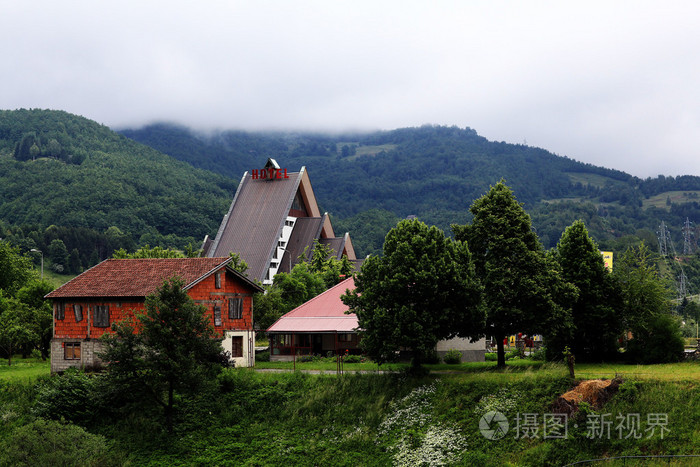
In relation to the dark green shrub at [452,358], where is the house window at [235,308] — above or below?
above

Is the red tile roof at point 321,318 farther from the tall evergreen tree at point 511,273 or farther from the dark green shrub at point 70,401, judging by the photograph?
the dark green shrub at point 70,401

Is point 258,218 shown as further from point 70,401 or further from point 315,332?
point 70,401

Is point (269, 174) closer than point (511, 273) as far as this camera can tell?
No

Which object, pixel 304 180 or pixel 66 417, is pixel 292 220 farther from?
pixel 66 417

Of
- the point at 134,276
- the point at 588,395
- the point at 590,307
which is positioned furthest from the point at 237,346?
the point at 588,395

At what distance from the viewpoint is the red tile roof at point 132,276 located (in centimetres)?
5009

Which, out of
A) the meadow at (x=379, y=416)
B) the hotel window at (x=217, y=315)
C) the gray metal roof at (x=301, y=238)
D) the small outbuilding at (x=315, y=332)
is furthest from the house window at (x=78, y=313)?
the gray metal roof at (x=301, y=238)

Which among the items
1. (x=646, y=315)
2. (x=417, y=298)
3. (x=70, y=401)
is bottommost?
(x=70, y=401)

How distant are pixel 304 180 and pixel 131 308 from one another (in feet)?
218

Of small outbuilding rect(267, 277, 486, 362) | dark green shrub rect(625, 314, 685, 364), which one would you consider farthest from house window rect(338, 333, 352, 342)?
dark green shrub rect(625, 314, 685, 364)

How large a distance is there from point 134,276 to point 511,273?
23980 mm

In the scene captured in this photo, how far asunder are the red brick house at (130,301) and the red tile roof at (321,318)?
3953 mm

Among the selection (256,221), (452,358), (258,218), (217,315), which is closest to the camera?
(452,358)

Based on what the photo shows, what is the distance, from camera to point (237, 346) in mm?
53406
